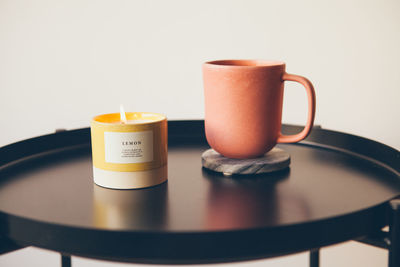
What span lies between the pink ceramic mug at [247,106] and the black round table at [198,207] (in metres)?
0.05

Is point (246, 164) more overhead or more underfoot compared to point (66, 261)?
more overhead

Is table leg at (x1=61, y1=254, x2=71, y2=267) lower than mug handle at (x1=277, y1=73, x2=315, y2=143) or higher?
lower

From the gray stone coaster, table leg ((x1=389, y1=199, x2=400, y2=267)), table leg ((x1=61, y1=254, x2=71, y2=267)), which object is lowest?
table leg ((x1=61, y1=254, x2=71, y2=267))

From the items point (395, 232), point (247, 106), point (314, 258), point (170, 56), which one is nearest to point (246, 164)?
point (247, 106)

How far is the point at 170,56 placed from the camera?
1288 mm

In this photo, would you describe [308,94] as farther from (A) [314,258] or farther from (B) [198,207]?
(A) [314,258]

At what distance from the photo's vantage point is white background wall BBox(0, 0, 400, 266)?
45.1 inches

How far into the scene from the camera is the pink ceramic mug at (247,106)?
693 mm

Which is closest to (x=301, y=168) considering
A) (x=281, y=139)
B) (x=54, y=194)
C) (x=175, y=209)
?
(x=281, y=139)

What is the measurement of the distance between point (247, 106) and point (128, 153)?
0.64 feet

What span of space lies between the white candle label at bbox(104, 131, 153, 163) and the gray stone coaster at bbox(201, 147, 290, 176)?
0.43 feet

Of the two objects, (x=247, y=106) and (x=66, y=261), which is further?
(x=66, y=261)

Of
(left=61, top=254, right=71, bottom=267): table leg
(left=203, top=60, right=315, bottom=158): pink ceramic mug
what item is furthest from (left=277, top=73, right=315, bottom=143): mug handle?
(left=61, top=254, right=71, bottom=267): table leg

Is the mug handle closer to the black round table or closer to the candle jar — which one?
the black round table
